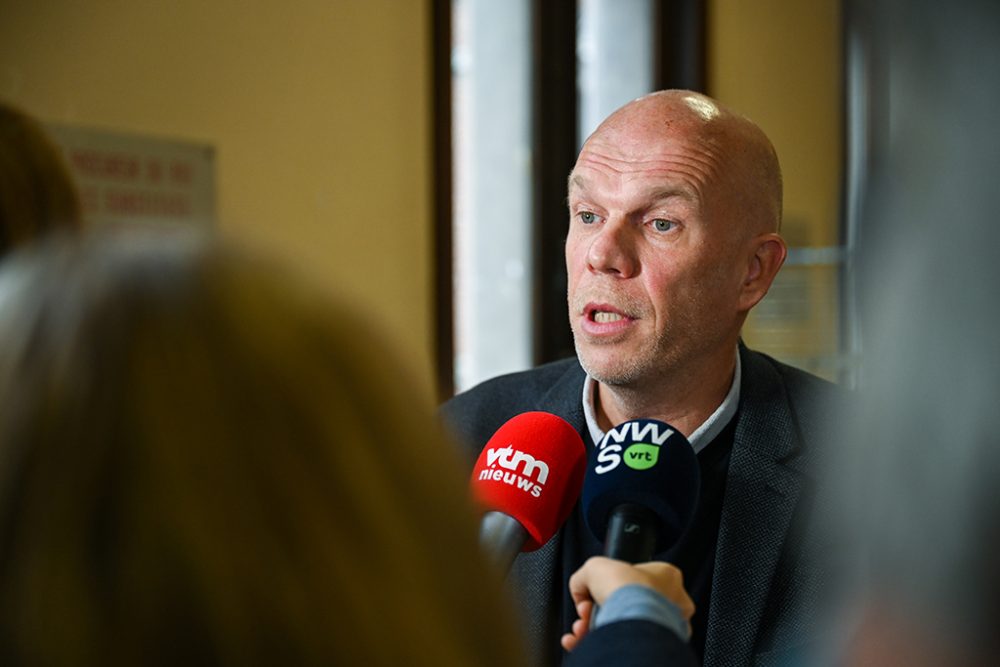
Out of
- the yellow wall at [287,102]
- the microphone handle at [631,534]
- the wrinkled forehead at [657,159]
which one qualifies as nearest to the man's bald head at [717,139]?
the wrinkled forehead at [657,159]

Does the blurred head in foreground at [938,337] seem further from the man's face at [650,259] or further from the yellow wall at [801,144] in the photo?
the yellow wall at [801,144]

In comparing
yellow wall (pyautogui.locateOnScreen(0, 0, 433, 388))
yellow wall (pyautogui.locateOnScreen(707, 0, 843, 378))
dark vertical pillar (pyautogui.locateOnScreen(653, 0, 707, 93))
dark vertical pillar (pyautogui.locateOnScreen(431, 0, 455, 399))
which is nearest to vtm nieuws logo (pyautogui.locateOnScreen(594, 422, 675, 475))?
yellow wall (pyautogui.locateOnScreen(0, 0, 433, 388))

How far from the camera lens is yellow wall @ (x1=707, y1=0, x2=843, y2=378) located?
4648mm

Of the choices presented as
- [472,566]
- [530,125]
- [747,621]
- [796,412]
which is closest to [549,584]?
[747,621]

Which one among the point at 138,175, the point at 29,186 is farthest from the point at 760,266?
the point at 138,175

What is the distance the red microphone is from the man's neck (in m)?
0.27

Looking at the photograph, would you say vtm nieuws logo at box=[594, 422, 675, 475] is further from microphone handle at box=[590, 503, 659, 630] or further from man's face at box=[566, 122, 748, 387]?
man's face at box=[566, 122, 748, 387]

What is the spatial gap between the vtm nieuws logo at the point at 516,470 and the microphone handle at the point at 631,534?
105 millimetres

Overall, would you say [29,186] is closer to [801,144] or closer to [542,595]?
[542,595]

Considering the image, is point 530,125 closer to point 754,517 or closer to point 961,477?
point 754,517

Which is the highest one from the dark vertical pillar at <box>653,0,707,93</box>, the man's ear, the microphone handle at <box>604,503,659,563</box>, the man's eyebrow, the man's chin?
the dark vertical pillar at <box>653,0,707,93</box>

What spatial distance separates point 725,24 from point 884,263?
4.21 m

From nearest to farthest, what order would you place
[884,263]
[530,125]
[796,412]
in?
[884,263]
[796,412]
[530,125]

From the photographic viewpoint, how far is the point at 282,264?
21.9 inches
